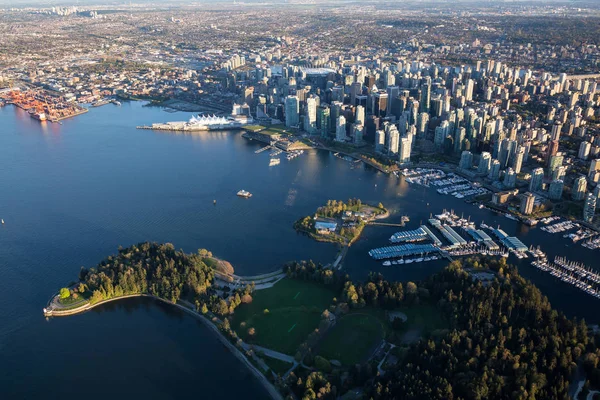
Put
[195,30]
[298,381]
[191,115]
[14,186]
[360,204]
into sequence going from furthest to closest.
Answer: [195,30] < [191,115] < [14,186] < [360,204] < [298,381]

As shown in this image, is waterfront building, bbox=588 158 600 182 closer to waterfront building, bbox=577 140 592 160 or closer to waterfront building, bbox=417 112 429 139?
waterfront building, bbox=577 140 592 160

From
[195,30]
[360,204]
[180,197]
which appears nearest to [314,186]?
[360,204]

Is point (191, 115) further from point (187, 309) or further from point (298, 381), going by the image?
point (298, 381)

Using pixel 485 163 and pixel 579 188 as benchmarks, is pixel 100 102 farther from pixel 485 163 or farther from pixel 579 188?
pixel 579 188

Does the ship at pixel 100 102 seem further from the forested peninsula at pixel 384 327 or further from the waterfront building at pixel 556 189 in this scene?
the waterfront building at pixel 556 189

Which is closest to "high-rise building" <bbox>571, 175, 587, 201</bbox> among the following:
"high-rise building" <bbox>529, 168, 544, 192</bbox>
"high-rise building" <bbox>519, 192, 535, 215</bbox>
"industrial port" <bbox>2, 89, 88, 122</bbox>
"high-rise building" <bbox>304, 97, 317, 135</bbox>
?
"high-rise building" <bbox>529, 168, 544, 192</bbox>

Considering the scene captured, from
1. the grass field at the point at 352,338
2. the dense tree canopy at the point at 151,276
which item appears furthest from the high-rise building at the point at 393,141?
the grass field at the point at 352,338
